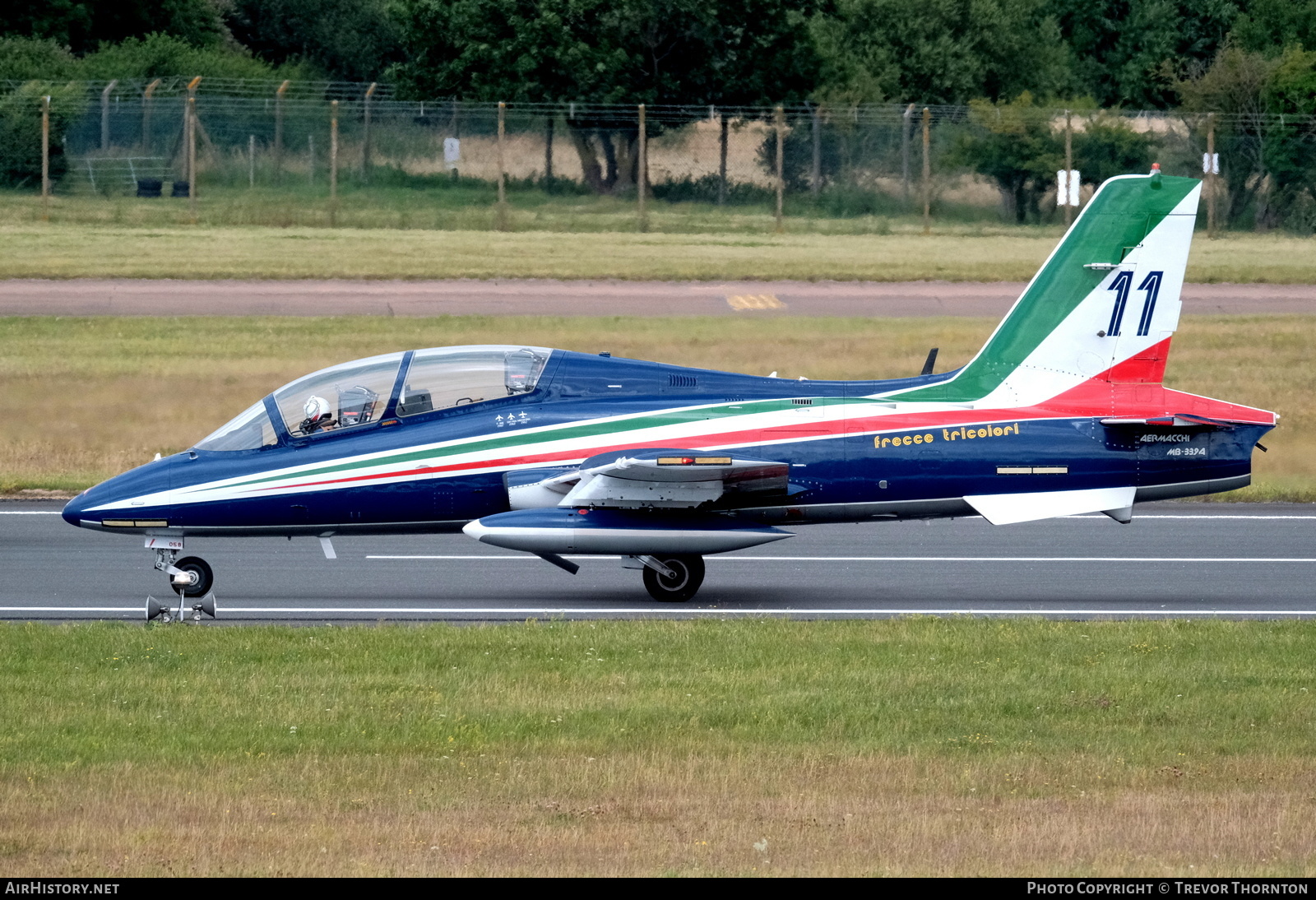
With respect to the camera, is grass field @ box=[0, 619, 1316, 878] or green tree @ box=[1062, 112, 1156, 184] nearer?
grass field @ box=[0, 619, 1316, 878]

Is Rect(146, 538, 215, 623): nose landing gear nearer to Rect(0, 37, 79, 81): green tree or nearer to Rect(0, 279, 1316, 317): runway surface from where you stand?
Rect(0, 279, 1316, 317): runway surface

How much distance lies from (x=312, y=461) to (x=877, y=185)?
34.0m

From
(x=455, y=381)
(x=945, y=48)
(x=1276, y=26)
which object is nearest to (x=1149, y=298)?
(x=455, y=381)

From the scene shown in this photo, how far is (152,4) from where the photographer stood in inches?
2800

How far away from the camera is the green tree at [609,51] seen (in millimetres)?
53500

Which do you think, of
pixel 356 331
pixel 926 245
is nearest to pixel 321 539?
pixel 356 331

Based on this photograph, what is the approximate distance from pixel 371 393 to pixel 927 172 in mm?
32796

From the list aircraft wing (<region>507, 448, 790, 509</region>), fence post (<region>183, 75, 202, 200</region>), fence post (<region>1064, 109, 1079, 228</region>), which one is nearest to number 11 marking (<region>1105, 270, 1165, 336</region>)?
aircraft wing (<region>507, 448, 790, 509</region>)

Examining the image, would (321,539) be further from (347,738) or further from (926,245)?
(926,245)

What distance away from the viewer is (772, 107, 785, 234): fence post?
1740 inches

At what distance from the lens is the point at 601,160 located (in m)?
46.6

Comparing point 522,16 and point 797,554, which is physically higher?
point 522,16

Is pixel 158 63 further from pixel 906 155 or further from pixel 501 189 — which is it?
pixel 906 155

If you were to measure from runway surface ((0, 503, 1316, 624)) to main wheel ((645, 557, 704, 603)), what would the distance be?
6.7 inches
